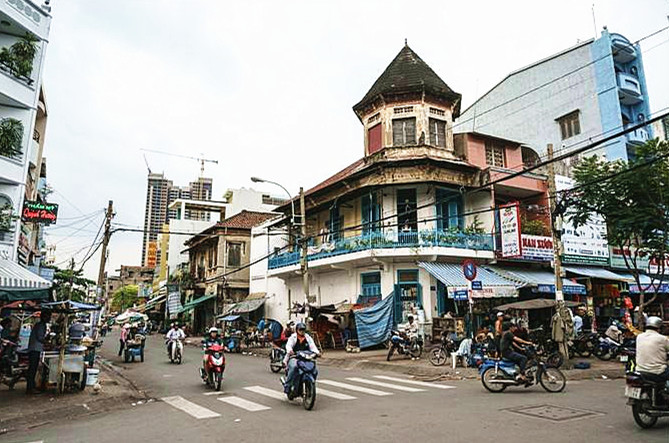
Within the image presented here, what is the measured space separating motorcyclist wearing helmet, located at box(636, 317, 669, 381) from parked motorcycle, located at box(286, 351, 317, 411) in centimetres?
535

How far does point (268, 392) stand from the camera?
37.4ft

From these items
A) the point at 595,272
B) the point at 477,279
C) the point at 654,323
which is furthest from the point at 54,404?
the point at 595,272

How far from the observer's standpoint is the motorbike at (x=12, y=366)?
1273 cm

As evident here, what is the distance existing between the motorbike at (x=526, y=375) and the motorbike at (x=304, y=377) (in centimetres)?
417

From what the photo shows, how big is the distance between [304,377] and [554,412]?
14.3ft

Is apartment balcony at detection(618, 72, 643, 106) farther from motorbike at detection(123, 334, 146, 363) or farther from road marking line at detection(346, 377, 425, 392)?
motorbike at detection(123, 334, 146, 363)

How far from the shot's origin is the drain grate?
7965 millimetres

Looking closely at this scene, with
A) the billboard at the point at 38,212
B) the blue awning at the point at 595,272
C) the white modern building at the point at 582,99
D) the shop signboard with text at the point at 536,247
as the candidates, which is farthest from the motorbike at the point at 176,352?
the white modern building at the point at 582,99

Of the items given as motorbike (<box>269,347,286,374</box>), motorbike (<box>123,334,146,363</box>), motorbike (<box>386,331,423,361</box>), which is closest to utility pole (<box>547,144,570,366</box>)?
motorbike (<box>386,331,423,361</box>)

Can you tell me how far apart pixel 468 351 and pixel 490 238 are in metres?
8.31

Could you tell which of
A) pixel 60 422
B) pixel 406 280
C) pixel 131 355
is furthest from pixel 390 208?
pixel 60 422

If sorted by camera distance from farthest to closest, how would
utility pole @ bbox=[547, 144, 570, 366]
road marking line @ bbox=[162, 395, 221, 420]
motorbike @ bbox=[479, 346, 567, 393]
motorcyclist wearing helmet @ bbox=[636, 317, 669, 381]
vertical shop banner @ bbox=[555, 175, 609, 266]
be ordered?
vertical shop banner @ bbox=[555, 175, 609, 266], utility pole @ bbox=[547, 144, 570, 366], motorbike @ bbox=[479, 346, 567, 393], road marking line @ bbox=[162, 395, 221, 420], motorcyclist wearing helmet @ bbox=[636, 317, 669, 381]

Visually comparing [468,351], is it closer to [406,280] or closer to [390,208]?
[406,280]

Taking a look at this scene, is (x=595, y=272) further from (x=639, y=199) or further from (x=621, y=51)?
(x=621, y=51)
